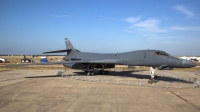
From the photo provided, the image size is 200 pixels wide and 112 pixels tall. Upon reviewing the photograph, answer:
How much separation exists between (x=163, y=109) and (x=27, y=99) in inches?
281

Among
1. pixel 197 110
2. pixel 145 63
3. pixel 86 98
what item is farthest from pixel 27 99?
pixel 145 63

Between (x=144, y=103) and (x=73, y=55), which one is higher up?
(x=73, y=55)

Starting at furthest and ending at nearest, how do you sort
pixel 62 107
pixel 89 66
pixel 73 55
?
pixel 73 55 < pixel 89 66 < pixel 62 107

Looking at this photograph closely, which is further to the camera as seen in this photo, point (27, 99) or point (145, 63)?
point (145, 63)

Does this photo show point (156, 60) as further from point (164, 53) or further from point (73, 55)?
point (73, 55)

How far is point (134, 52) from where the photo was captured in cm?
1773

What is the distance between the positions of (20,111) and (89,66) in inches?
539

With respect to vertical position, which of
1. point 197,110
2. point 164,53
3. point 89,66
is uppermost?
point 164,53

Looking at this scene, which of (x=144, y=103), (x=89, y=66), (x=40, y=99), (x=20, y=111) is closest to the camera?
(x=20, y=111)

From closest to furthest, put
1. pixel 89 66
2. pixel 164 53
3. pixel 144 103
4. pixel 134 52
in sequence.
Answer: pixel 144 103, pixel 164 53, pixel 134 52, pixel 89 66

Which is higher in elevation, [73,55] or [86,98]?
[73,55]

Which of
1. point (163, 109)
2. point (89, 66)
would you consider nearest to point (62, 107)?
point (163, 109)

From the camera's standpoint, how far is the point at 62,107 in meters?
7.87

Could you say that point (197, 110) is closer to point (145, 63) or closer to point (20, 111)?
point (20, 111)
